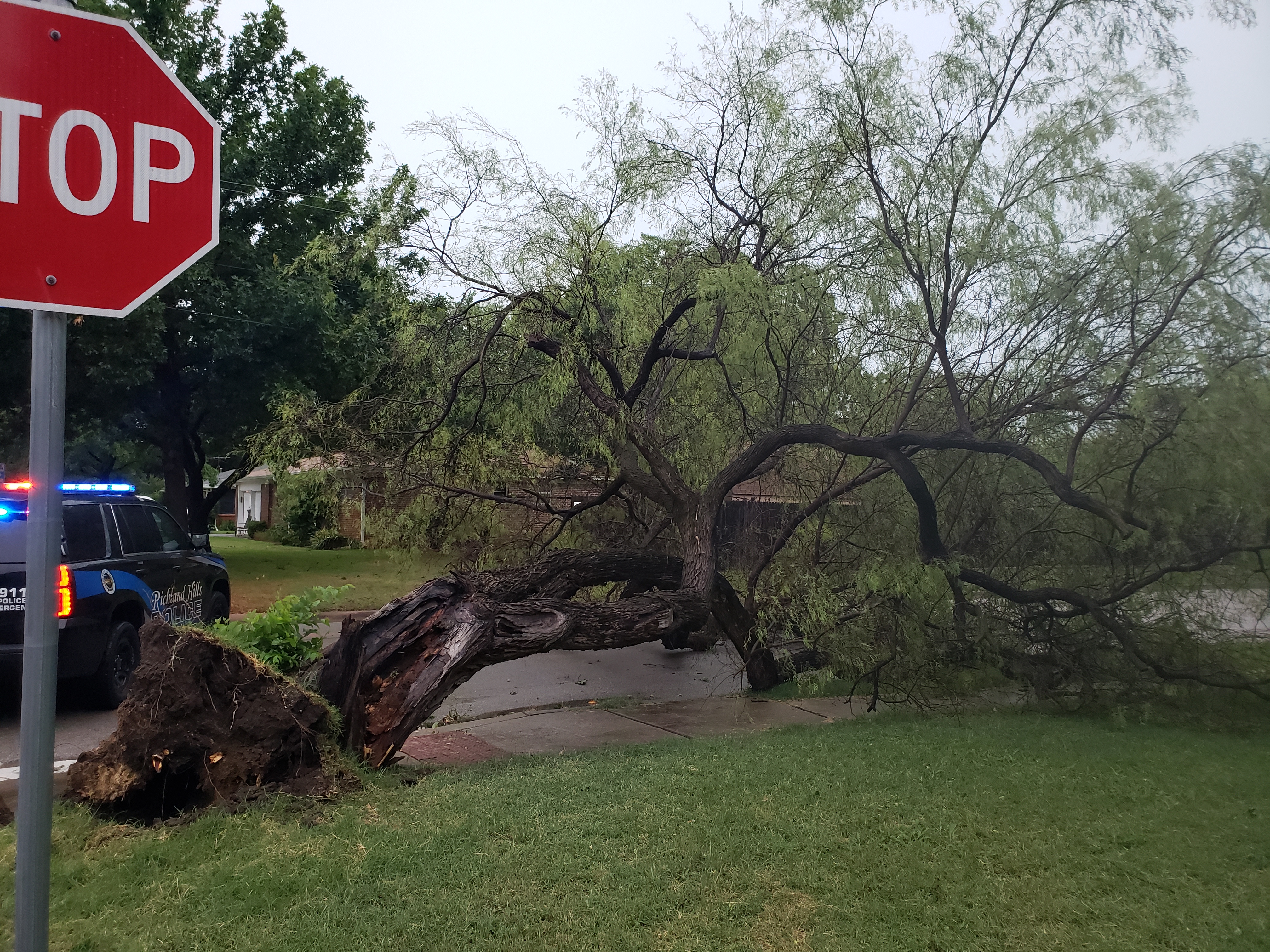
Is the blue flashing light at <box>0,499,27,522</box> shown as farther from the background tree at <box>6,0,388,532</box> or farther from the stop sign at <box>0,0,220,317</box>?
the background tree at <box>6,0,388,532</box>

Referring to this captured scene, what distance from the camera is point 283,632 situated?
240 inches

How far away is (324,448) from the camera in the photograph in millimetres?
10094

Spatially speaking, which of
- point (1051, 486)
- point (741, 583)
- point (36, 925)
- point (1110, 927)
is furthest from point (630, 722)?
point (36, 925)

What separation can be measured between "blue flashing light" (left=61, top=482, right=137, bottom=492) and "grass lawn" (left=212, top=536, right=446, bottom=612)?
337cm

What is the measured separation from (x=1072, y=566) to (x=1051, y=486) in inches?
57.3

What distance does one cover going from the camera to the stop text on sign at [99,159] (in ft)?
6.39

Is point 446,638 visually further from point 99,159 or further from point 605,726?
point 99,159

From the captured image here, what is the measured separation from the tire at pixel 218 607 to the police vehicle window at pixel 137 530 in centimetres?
142

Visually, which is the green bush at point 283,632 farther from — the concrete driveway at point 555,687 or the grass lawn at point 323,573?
the grass lawn at point 323,573

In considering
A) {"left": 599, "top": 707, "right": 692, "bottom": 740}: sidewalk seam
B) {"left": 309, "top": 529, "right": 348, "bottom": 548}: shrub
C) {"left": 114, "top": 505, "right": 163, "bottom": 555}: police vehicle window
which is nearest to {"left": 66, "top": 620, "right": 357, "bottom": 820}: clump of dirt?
{"left": 599, "top": 707, "right": 692, "bottom": 740}: sidewalk seam

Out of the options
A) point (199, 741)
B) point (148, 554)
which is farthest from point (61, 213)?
point (148, 554)

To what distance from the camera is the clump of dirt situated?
16.2 ft

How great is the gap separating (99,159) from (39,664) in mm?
1092

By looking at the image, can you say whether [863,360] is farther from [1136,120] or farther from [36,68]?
[36,68]
